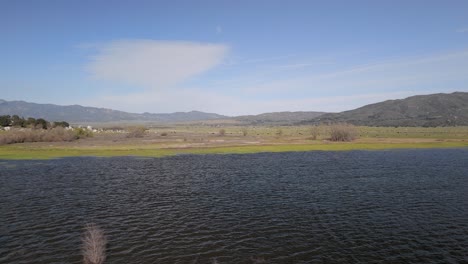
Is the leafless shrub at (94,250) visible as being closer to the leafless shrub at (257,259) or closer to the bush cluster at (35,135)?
the leafless shrub at (257,259)

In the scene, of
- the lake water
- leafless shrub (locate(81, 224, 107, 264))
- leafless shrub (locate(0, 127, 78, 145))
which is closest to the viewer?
leafless shrub (locate(81, 224, 107, 264))

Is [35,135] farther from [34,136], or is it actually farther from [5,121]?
[5,121]

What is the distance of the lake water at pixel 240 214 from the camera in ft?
77.4

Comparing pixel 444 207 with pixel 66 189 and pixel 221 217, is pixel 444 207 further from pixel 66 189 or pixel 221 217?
pixel 66 189

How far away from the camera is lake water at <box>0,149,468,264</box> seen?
2359 cm

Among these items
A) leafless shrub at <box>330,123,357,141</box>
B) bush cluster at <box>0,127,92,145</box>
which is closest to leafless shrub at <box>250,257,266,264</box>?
leafless shrub at <box>330,123,357,141</box>

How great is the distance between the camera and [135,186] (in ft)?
149

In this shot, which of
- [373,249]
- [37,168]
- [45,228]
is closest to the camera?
[373,249]

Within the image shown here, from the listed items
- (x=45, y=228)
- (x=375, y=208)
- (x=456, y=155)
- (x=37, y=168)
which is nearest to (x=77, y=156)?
(x=37, y=168)

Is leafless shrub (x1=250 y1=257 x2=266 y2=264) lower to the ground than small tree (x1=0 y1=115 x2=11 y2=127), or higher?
lower

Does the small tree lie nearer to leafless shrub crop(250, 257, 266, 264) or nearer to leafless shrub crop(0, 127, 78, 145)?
leafless shrub crop(0, 127, 78, 145)

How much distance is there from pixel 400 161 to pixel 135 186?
2094 inches

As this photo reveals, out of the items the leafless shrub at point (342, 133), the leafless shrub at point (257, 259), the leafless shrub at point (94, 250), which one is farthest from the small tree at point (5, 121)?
the leafless shrub at point (257, 259)

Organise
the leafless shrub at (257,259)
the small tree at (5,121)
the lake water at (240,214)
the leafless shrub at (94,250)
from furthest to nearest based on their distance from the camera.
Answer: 1. the small tree at (5,121)
2. the lake water at (240,214)
3. the leafless shrub at (257,259)
4. the leafless shrub at (94,250)
